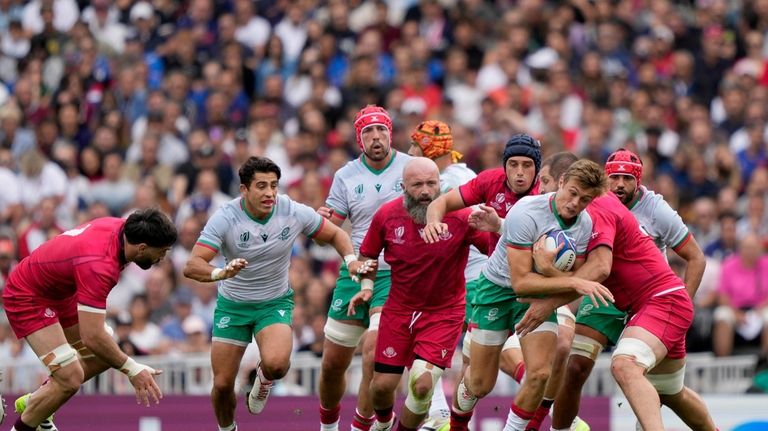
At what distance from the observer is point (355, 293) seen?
1400 centimetres

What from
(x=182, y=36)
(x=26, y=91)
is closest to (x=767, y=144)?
(x=182, y=36)

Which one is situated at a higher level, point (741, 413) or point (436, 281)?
point (436, 281)

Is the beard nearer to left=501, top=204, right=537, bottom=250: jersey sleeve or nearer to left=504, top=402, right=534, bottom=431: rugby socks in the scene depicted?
left=501, top=204, right=537, bottom=250: jersey sleeve

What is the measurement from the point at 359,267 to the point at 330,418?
5.67 ft

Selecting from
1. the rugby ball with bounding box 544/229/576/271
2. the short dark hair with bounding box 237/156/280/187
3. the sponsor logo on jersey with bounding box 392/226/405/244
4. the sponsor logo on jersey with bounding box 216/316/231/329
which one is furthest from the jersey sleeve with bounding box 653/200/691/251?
the sponsor logo on jersey with bounding box 216/316/231/329

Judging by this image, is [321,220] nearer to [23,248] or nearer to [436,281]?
[436,281]

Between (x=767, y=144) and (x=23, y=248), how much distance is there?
8942 millimetres

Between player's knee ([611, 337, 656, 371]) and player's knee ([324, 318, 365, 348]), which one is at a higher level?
player's knee ([611, 337, 656, 371])

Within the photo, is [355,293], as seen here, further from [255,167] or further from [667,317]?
[667,317]

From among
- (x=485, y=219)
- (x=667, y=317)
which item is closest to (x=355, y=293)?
(x=485, y=219)

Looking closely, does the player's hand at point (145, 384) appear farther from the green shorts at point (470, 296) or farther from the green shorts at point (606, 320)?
the green shorts at point (606, 320)

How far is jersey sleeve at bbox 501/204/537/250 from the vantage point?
12188 millimetres

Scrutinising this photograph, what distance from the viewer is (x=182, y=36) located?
2289cm

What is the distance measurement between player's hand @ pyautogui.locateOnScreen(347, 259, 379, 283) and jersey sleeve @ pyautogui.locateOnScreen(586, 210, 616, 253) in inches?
71.5
